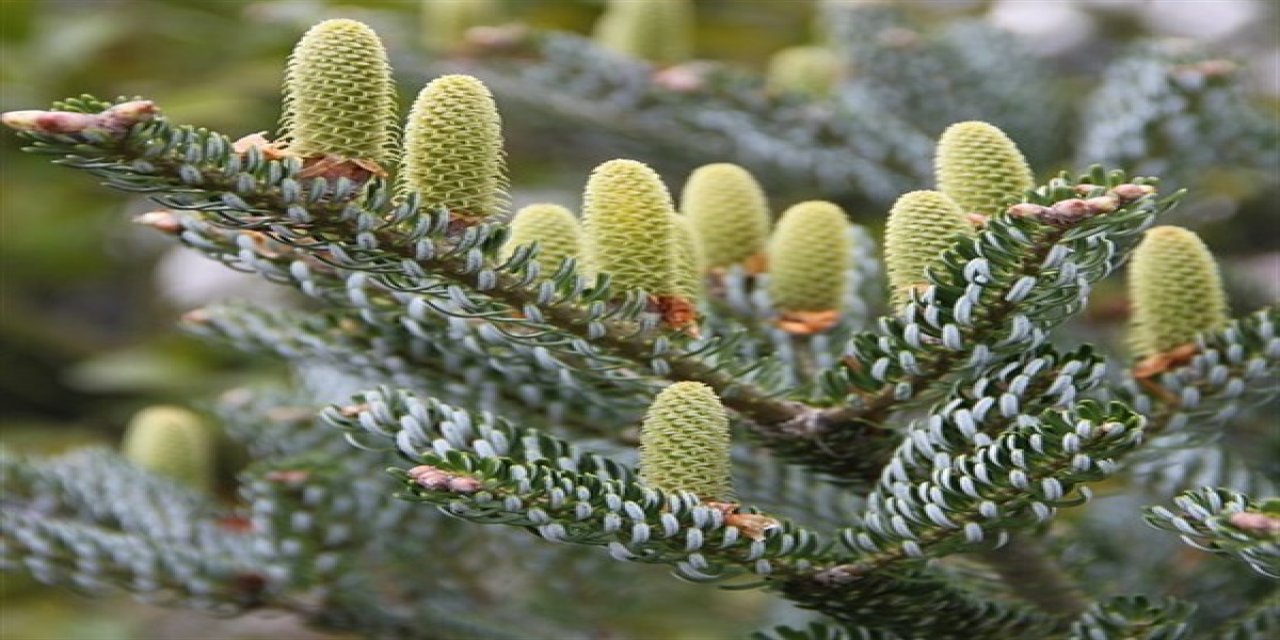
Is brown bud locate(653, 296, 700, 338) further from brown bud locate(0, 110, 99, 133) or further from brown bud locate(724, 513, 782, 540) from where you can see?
brown bud locate(0, 110, 99, 133)

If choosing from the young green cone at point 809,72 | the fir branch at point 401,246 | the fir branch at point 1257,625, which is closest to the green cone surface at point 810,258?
the fir branch at point 401,246

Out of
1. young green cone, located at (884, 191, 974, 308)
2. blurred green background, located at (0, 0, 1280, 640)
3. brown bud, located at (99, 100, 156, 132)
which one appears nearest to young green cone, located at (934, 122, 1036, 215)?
young green cone, located at (884, 191, 974, 308)

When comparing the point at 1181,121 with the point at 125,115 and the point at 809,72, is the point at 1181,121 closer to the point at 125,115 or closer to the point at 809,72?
the point at 809,72

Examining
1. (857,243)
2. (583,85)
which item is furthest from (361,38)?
(583,85)

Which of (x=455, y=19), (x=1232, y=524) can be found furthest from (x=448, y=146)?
(x=455, y=19)

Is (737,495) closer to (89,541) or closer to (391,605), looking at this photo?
(391,605)

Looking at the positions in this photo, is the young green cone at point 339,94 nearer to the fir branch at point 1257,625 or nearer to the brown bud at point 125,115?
the brown bud at point 125,115
